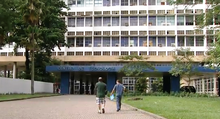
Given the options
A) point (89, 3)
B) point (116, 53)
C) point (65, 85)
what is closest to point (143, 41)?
point (116, 53)

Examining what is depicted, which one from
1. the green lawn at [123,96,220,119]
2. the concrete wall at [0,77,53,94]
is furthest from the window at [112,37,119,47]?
the green lawn at [123,96,220,119]

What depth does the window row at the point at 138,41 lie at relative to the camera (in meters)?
59.9

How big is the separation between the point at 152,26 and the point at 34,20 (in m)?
33.0

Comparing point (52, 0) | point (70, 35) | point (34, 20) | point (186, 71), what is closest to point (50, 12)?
point (52, 0)

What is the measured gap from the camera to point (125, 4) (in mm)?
61938

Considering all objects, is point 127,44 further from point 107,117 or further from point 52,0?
point 107,117

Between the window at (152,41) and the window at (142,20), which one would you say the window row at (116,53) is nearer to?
the window at (152,41)

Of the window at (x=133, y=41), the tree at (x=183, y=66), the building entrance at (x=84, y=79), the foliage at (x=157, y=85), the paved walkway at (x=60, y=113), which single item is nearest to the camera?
the paved walkway at (x=60, y=113)

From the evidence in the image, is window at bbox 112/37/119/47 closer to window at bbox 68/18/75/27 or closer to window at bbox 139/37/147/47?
window at bbox 139/37/147/47

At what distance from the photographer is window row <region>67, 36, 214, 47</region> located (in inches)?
2359

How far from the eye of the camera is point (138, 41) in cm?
6081

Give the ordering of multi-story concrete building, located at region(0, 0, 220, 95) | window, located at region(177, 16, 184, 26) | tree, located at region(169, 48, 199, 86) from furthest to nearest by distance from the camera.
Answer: window, located at region(177, 16, 184, 26), multi-story concrete building, located at region(0, 0, 220, 95), tree, located at region(169, 48, 199, 86)

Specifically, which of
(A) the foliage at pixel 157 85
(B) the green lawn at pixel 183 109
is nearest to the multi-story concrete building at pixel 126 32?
(A) the foliage at pixel 157 85

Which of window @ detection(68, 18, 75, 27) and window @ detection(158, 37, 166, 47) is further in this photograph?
window @ detection(68, 18, 75, 27)
